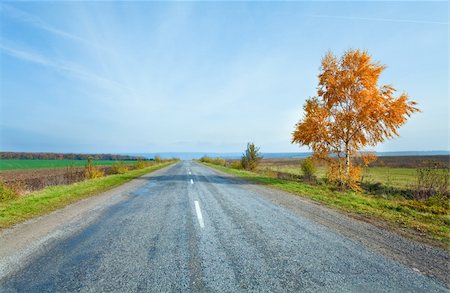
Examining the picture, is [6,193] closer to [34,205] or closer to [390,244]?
[34,205]

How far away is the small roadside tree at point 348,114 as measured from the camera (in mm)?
16672

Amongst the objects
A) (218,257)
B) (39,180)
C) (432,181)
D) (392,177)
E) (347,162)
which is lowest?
(392,177)

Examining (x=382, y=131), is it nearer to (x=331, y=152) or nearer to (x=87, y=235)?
(x=331, y=152)

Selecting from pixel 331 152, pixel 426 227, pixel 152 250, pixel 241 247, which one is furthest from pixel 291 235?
pixel 331 152

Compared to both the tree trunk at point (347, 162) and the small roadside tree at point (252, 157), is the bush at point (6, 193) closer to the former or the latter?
the tree trunk at point (347, 162)

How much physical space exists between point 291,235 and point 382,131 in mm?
13811

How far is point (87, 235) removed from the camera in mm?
6574

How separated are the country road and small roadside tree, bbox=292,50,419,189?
1058 centimetres

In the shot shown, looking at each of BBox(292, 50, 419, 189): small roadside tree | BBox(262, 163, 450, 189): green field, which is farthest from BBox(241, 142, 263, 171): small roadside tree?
BBox(292, 50, 419, 189): small roadside tree

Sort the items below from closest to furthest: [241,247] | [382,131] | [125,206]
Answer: [241,247]
[125,206]
[382,131]

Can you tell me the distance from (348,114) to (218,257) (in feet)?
50.6

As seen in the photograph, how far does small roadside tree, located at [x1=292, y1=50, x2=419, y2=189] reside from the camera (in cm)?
1667

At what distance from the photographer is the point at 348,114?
17.5m

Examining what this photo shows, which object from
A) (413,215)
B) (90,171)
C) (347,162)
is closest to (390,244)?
(413,215)
